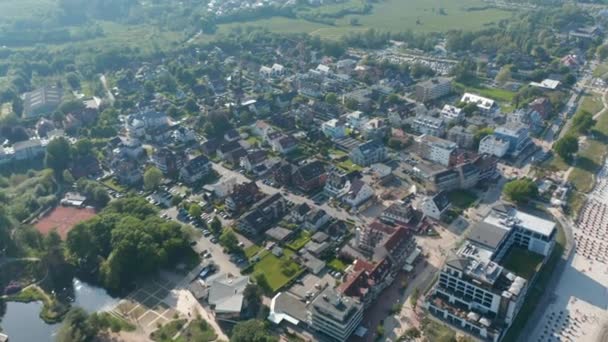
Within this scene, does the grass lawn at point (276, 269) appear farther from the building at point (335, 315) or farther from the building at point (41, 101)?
the building at point (41, 101)

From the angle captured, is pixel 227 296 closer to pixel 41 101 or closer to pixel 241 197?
pixel 241 197

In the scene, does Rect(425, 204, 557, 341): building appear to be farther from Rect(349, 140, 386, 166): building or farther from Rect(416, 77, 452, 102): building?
Rect(416, 77, 452, 102): building

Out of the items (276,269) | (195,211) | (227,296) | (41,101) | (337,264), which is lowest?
(276,269)

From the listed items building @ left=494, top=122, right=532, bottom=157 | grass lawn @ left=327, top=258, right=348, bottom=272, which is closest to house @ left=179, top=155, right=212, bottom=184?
grass lawn @ left=327, top=258, right=348, bottom=272

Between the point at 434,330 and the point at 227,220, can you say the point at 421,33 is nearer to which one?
the point at 227,220

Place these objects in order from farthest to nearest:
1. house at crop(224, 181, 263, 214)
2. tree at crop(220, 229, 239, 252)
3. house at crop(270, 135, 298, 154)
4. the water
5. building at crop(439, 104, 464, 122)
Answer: building at crop(439, 104, 464, 122), house at crop(270, 135, 298, 154), house at crop(224, 181, 263, 214), tree at crop(220, 229, 239, 252), the water

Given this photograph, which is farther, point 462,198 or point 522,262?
point 462,198

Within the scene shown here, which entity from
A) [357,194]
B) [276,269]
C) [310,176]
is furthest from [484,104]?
[276,269]
